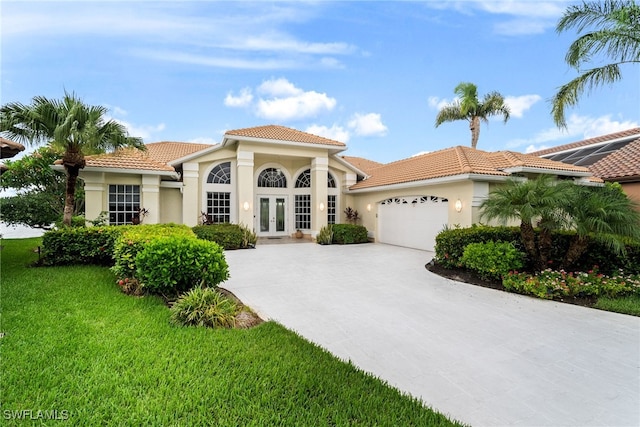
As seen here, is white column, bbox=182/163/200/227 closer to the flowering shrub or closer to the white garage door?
the white garage door

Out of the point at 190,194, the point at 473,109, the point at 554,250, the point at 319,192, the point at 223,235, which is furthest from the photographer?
the point at 473,109

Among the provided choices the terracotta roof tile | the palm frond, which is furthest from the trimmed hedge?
the terracotta roof tile

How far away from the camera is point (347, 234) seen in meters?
16.3

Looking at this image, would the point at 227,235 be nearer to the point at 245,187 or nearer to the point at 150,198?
the point at 245,187

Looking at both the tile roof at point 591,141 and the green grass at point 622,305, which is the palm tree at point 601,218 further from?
the tile roof at point 591,141

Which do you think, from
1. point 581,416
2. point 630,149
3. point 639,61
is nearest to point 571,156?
point 630,149

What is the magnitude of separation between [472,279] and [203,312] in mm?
6896

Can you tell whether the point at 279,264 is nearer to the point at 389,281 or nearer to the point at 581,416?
the point at 389,281

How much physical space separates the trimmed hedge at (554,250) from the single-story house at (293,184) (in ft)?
7.90

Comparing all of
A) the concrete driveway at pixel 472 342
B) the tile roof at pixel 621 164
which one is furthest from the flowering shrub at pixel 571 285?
the tile roof at pixel 621 164

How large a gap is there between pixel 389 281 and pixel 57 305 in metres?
7.02

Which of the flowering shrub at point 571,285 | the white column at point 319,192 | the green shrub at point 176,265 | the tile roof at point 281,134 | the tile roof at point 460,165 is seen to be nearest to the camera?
the green shrub at point 176,265

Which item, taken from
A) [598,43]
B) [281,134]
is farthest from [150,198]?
[598,43]

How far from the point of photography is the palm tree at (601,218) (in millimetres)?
7113
